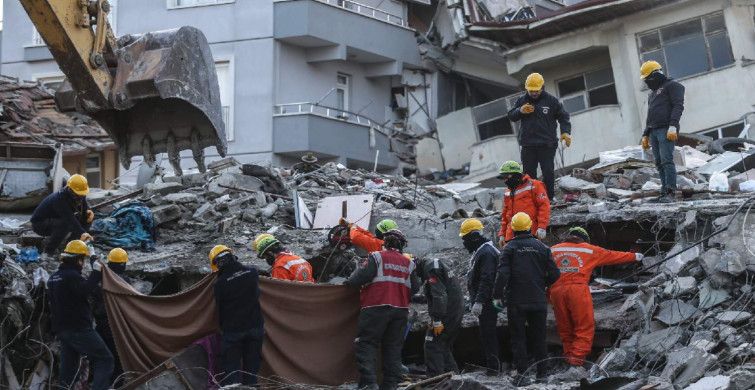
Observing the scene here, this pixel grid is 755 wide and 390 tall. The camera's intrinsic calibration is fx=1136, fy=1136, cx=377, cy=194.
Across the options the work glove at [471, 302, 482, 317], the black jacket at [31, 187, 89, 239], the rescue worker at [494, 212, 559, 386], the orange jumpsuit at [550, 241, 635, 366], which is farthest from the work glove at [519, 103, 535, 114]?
the black jacket at [31, 187, 89, 239]

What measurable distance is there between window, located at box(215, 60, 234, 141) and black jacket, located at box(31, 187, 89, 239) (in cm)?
1330

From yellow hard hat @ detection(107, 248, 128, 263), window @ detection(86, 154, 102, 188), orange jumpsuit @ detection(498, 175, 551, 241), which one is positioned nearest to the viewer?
yellow hard hat @ detection(107, 248, 128, 263)

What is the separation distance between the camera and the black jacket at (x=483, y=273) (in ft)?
38.3

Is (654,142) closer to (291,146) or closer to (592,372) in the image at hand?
(592,372)

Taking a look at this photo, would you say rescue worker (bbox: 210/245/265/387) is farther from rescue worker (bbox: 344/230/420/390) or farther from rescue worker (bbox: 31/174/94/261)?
rescue worker (bbox: 31/174/94/261)

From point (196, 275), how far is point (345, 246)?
188 cm

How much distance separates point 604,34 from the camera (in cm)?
2456

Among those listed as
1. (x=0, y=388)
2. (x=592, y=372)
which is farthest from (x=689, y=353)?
(x=0, y=388)

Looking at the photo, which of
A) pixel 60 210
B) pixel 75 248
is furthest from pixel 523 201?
pixel 60 210

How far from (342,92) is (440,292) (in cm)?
1751

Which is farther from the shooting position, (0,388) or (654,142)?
(654,142)

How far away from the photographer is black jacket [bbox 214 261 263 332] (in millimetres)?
11203

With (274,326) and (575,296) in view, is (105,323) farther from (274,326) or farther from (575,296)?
(575,296)

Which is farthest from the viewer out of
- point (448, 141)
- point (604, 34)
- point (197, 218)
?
point (448, 141)
